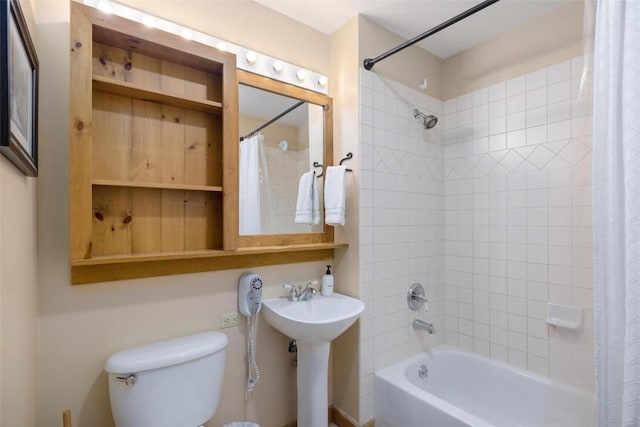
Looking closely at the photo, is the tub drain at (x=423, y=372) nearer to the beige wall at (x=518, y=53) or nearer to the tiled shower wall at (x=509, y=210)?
the tiled shower wall at (x=509, y=210)

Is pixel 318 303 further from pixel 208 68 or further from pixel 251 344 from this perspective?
pixel 208 68

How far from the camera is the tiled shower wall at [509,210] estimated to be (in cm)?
193

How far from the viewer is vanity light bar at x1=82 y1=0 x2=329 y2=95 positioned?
1450mm

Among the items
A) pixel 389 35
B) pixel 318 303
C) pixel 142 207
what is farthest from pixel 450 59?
pixel 142 207

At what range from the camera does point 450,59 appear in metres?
2.50

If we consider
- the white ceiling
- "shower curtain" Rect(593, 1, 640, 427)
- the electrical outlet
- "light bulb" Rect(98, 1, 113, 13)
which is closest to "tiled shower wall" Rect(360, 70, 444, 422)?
the white ceiling

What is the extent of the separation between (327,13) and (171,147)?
1.26 m

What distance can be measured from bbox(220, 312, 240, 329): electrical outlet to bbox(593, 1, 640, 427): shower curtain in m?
1.54

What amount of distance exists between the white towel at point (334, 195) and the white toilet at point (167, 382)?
923 mm

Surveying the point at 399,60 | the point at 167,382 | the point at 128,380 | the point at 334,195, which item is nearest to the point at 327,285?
the point at 334,195

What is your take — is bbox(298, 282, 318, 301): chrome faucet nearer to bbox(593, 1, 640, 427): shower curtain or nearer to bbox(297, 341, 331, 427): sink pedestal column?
bbox(297, 341, 331, 427): sink pedestal column

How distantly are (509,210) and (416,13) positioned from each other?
4.67 feet

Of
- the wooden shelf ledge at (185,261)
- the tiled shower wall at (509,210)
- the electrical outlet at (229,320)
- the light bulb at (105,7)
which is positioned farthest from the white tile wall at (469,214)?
the light bulb at (105,7)

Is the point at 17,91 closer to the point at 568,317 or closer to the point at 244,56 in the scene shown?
the point at 244,56
